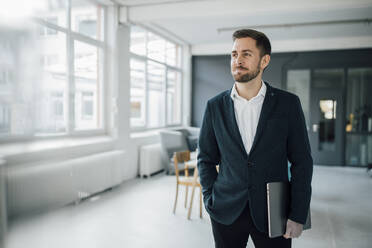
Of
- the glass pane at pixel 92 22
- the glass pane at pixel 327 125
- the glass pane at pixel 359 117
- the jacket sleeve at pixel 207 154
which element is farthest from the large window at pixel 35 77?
the glass pane at pixel 359 117

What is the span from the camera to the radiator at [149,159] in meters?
5.77

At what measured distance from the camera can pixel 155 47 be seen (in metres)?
7.12

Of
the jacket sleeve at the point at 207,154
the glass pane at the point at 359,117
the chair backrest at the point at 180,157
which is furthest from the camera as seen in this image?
the glass pane at the point at 359,117

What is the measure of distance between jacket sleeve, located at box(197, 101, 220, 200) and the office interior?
24.5 inches

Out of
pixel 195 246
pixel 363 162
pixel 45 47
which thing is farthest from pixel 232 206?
pixel 363 162

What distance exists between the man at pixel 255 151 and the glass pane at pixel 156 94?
18.8ft

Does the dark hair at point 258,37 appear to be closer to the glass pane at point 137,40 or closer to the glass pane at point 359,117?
the glass pane at point 137,40

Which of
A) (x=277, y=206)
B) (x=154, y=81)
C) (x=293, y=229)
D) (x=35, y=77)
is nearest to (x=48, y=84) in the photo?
(x=35, y=77)

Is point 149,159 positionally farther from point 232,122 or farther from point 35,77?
point 35,77

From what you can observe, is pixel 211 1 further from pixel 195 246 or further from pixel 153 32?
pixel 195 246

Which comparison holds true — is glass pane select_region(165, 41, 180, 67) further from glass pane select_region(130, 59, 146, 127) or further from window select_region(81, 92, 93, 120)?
window select_region(81, 92, 93, 120)

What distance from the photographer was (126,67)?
5473 millimetres

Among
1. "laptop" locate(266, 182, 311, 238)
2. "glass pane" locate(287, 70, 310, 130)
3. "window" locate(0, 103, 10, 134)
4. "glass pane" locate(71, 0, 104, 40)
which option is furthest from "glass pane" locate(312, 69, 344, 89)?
"window" locate(0, 103, 10, 134)

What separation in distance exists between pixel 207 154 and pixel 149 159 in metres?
4.52
